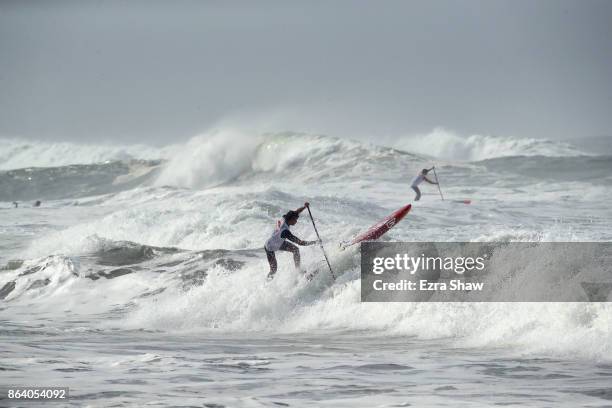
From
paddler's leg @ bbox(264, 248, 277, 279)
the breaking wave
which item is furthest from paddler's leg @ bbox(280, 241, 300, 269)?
the breaking wave

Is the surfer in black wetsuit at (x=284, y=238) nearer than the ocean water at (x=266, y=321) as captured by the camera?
No

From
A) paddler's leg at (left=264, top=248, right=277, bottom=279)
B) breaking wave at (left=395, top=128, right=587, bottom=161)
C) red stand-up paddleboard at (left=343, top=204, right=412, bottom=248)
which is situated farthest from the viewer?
breaking wave at (left=395, top=128, right=587, bottom=161)

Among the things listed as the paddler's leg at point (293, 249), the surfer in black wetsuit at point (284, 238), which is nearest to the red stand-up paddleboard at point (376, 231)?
the paddler's leg at point (293, 249)

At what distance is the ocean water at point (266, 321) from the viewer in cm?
827

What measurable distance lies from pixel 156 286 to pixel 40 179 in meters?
45.0

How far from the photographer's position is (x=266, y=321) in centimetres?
1358

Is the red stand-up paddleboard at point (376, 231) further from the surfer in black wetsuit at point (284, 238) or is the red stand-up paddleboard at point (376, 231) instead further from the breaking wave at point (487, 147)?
the breaking wave at point (487, 147)

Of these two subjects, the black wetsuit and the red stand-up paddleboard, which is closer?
the black wetsuit

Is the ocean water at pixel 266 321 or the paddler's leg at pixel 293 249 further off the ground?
the paddler's leg at pixel 293 249

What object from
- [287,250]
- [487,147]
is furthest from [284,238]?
[487,147]

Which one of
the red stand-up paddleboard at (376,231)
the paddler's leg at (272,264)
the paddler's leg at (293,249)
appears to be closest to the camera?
the paddler's leg at (293,249)

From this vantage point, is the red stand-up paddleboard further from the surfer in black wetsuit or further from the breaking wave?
the breaking wave

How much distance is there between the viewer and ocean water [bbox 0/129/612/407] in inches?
326

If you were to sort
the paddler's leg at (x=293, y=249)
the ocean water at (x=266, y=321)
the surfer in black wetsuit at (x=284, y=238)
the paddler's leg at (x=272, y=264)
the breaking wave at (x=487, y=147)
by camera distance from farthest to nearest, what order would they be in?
the breaking wave at (x=487, y=147) → the paddler's leg at (x=272, y=264) → the paddler's leg at (x=293, y=249) → the surfer in black wetsuit at (x=284, y=238) → the ocean water at (x=266, y=321)
